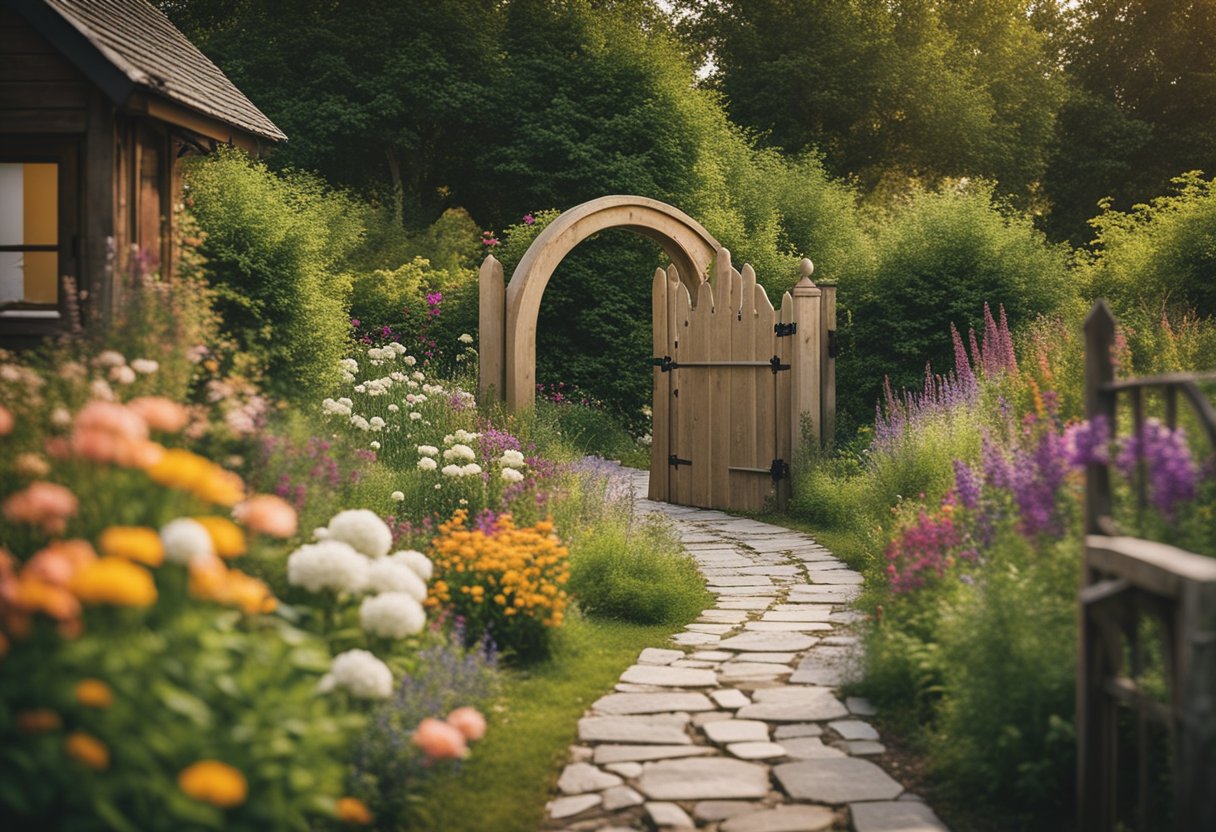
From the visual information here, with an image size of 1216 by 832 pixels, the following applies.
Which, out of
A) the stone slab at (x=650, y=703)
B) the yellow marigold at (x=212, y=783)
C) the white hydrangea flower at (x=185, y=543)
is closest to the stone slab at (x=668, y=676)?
the stone slab at (x=650, y=703)

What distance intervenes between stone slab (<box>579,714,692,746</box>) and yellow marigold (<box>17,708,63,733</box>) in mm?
2460

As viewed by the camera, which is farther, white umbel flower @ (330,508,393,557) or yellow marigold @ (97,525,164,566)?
white umbel flower @ (330,508,393,557)

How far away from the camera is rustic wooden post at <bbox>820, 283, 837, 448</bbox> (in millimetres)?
10047

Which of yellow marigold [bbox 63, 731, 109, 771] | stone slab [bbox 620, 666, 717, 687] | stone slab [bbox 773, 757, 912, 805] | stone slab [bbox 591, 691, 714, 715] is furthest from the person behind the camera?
stone slab [bbox 620, 666, 717, 687]

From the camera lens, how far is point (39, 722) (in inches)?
82.4

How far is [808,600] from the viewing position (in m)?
6.61

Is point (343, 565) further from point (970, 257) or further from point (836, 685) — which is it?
point (970, 257)

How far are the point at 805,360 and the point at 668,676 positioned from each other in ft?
16.5

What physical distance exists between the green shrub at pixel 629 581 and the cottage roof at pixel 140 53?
3665mm

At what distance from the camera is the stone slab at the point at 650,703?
466 cm

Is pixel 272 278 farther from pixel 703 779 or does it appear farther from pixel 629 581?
pixel 703 779

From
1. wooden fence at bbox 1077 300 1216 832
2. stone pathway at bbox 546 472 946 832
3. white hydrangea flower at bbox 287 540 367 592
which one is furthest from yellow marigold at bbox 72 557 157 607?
wooden fence at bbox 1077 300 1216 832

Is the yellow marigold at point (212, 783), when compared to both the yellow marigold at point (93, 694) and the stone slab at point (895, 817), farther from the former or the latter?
the stone slab at point (895, 817)

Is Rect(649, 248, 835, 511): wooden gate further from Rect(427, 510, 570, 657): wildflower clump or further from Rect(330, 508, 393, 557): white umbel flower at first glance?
Rect(330, 508, 393, 557): white umbel flower
